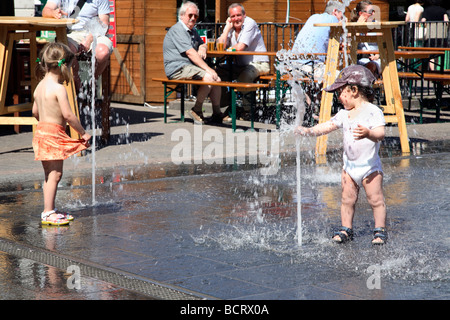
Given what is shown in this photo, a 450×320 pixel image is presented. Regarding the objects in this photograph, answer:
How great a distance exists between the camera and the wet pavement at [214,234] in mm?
4250

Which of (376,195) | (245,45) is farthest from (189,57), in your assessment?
(376,195)

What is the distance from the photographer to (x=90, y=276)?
448cm

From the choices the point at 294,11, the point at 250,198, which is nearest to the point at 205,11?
the point at 294,11

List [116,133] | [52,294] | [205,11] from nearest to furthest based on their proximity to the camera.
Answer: [52,294] < [116,133] < [205,11]

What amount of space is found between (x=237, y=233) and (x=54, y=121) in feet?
5.67

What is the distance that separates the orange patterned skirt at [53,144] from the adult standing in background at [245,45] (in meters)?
6.76

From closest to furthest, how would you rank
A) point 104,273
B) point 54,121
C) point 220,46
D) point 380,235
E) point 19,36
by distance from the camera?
point 104,273 < point 380,235 < point 54,121 < point 19,36 < point 220,46

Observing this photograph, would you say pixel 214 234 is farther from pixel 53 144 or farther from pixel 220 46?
pixel 220 46

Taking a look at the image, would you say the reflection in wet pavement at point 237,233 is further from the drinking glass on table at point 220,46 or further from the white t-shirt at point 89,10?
the drinking glass on table at point 220,46

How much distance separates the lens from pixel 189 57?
12.0 m

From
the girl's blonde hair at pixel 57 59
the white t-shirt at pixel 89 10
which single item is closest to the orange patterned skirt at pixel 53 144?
the girl's blonde hair at pixel 57 59

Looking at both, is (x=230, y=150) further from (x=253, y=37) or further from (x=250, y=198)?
(x=253, y=37)
